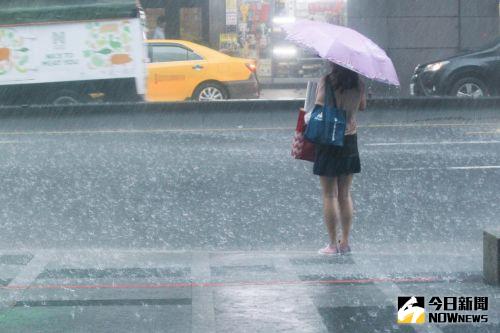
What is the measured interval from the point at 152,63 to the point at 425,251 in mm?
12318

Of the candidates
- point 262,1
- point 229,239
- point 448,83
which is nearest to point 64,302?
point 229,239

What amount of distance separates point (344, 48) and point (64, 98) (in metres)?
11.4

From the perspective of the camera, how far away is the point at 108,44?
17.8m

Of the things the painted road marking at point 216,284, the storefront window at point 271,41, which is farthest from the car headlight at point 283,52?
the painted road marking at point 216,284

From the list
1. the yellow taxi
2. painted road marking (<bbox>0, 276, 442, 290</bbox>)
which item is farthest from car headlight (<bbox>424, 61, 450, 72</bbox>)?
painted road marking (<bbox>0, 276, 442, 290</bbox>)

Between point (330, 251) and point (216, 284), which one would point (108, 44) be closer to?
point (330, 251)

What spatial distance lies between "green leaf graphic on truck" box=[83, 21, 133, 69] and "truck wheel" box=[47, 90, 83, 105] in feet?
2.03

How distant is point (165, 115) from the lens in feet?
55.0

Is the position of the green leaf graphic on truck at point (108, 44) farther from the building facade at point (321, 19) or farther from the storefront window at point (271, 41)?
the storefront window at point (271, 41)

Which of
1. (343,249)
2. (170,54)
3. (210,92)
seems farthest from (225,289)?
(170,54)

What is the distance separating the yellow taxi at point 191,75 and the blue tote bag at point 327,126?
1223 cm

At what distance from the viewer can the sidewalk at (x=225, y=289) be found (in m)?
5.55

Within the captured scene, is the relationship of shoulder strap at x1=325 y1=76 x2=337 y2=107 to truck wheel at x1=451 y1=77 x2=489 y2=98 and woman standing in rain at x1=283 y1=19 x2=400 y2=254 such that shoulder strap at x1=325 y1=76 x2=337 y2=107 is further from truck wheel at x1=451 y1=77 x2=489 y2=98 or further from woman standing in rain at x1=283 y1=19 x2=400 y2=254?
truck wheel at x1=451 y1=77 x2=489 y2=98

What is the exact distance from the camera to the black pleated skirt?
24.9 ft
